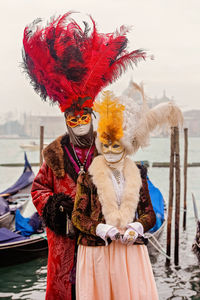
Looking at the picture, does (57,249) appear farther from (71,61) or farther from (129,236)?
(71,61)

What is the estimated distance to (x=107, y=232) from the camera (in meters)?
2.34

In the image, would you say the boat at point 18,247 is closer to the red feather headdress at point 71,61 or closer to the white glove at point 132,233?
the red feather headdress at point 71,61

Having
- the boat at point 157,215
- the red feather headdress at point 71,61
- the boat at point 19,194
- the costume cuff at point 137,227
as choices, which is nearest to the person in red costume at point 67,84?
the red feather headdress at point 71,61

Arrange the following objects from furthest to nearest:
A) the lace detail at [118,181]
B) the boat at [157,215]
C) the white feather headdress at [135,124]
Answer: the boat at [157,215]
the white feather headdress at [135,124]
the lace detail at [118,181]

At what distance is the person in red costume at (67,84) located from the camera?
2.82 m

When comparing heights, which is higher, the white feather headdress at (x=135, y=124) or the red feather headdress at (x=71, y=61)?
the red feather headdress at (x=71, y=61)

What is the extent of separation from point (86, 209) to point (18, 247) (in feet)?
15.1

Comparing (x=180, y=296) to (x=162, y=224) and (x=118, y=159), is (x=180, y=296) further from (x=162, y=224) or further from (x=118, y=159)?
(x=118, y=159)

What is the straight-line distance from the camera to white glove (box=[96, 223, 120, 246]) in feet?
7.64

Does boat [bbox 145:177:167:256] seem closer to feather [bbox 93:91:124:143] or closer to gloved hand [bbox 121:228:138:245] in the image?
feather [bbox 93:91:124:143]

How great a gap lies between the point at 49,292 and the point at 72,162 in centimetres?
95

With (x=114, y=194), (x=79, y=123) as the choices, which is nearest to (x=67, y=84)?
(x=79, y=123)

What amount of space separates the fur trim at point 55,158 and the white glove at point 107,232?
61 centimetres

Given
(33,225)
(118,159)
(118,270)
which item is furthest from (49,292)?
(33,225)
